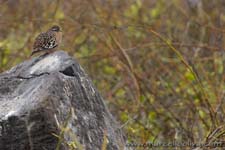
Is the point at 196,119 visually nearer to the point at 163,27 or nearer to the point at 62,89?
the point at 62,89

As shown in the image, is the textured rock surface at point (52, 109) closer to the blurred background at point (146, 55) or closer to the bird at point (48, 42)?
the bird at point (48, 42)

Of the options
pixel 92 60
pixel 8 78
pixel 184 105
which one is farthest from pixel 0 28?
pixel 8 78

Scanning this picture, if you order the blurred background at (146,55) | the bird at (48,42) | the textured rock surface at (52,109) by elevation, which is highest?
the textured rock surface at (52,109)

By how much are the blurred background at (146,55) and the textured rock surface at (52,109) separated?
1.17 metres

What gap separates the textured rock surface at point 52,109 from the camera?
14.3 feet

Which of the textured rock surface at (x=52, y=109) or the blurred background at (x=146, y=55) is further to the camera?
the blurred background at (x=146, y=55)

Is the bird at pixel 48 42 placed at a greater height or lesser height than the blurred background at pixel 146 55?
greater

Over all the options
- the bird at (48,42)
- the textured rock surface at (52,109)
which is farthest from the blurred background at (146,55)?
the textured rock surface at (52,109)

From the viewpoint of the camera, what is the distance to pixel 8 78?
200 inches

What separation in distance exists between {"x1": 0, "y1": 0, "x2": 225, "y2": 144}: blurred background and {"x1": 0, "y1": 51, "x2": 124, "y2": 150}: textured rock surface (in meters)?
1.17

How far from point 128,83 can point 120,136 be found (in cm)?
432

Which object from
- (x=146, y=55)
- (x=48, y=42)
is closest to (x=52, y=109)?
(x=48, y=42)

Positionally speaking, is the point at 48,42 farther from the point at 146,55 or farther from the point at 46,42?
the point at 146,55

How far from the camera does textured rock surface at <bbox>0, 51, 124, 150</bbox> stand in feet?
14.3
